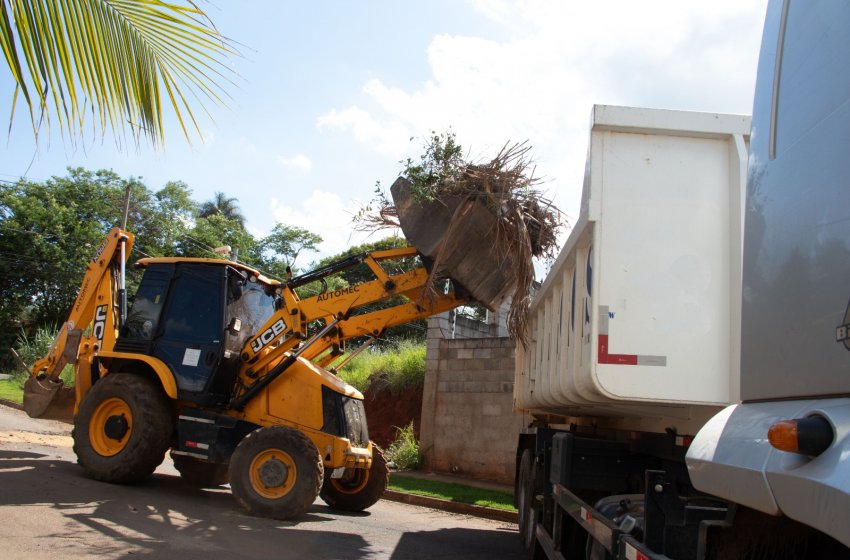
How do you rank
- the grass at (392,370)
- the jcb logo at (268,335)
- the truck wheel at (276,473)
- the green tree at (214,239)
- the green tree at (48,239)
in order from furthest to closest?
the green tree at (214,239) → the green tree at (48,239) → the grass at (392,370) → the jcb logo at (268,335) → the truck wheel at (276,473)

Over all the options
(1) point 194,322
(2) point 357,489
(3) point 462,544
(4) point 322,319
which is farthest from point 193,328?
(3) point 462,544

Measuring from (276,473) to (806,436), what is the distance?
6880 millimetres

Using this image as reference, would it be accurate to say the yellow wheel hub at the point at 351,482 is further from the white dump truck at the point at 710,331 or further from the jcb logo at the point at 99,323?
the jcb logo at the point at 99,323

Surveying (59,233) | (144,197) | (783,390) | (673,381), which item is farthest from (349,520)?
(144,197)

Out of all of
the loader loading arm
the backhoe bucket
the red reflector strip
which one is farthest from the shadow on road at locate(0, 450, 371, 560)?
the red reflector strip

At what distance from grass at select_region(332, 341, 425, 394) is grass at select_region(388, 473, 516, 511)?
4.66 m

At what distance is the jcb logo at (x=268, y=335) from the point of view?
8992mm

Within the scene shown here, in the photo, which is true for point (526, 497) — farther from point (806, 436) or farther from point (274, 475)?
point (806, 436)

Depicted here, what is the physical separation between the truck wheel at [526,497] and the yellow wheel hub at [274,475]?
7.99 ft

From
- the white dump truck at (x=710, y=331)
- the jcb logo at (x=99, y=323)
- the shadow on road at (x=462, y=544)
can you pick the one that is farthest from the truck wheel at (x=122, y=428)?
the white dump truck at (x=710, y=331)

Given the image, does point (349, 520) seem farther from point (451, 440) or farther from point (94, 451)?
point (451, 440)

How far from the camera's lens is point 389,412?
1830 centimetres

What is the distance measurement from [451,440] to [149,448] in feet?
24.3

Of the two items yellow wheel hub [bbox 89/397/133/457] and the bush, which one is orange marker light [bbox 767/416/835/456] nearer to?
yellow wheel hub [bbox 89/397/133/457]
